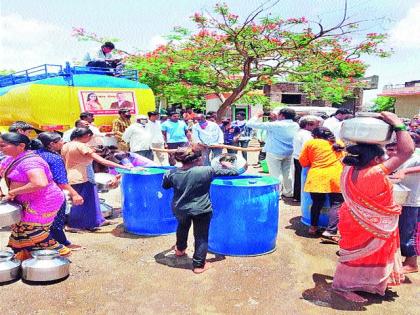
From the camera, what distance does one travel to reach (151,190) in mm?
4941

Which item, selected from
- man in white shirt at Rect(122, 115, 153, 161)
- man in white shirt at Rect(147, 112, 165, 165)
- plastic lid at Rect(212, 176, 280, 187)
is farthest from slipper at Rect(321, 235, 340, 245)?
man in white shirt at Rect(147, 112, 165, 165)

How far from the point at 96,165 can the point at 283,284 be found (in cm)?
474

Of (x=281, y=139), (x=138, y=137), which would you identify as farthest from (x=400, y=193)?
(x=138, y=137)

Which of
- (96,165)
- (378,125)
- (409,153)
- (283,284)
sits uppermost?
(378,125)

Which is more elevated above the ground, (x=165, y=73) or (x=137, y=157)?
(x=165, y=73)

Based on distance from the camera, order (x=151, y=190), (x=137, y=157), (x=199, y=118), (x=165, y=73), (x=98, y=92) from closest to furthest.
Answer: (x=151, y=190)
(x=137, y=157)
(x=98, y=92)
(x=199, y=118)
(x=165, y=73)

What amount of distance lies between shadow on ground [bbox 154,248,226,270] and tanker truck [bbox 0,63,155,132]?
438 centimetres

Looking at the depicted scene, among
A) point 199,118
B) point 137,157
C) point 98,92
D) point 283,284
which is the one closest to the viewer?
point 283,284

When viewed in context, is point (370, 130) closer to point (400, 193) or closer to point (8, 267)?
point (400, 193)

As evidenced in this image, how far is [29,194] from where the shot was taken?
3.91 meters

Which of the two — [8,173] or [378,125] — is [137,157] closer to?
[8,173]

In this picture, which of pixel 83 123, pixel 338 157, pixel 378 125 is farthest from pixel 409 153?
pixel 83 123

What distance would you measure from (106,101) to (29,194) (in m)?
4.74

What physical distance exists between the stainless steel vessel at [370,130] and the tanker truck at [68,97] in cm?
594
